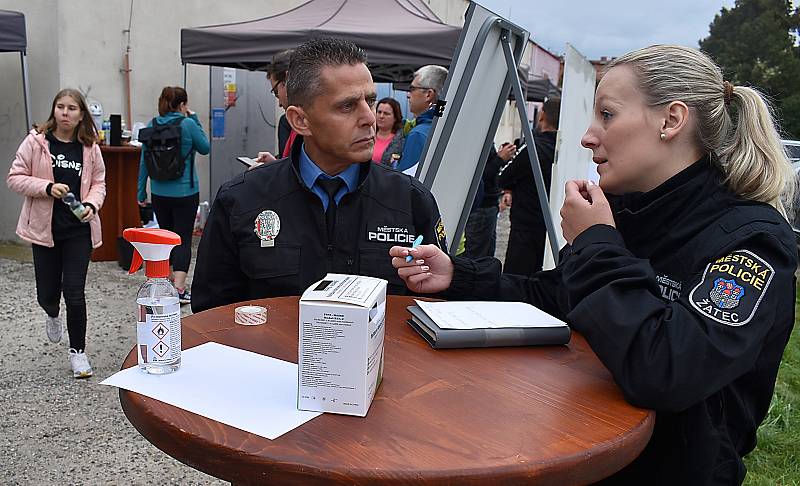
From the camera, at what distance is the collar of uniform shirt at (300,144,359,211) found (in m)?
2.13

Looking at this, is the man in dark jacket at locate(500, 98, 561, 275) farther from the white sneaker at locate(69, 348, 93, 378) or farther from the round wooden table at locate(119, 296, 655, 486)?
the round wooden table at locate(119, 296, 655, 486)

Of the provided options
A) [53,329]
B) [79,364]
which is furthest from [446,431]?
[53,329]

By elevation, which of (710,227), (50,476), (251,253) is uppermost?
(710,227)

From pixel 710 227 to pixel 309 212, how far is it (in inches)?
45.4

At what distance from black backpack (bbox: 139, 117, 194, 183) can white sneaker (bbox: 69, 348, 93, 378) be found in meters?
2.27

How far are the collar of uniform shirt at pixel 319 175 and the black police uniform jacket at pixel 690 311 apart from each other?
2.85ft

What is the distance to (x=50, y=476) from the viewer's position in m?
3.05

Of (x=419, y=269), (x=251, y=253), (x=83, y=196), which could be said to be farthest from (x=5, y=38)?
(x=419, y=269)

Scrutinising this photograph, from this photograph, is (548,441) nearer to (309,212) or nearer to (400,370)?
(400,370)

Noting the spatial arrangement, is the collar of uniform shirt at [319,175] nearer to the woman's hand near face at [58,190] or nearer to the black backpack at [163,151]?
the woman's hand near face at [58,190]

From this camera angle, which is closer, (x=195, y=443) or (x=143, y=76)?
(x=195, y=443)

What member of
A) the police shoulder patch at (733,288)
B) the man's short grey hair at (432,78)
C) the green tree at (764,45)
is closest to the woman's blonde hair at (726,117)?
the police shoulder patch at (733,288)

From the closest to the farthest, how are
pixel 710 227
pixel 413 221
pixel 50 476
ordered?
pixel 710 227 → pixel 413 221 → pixel 50 476

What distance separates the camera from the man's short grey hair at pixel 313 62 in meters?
2.14
